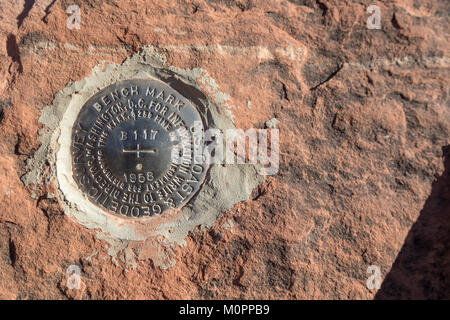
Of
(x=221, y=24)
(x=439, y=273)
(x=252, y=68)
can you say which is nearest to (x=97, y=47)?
(x=221, y=24)

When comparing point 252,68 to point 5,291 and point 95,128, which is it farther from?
point 5,291

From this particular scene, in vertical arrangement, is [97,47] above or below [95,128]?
above

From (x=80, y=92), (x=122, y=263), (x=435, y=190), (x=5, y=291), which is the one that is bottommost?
(x=5, y=291)
